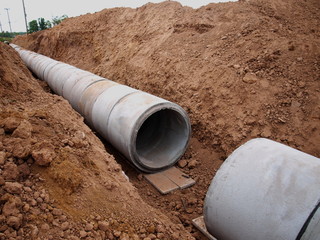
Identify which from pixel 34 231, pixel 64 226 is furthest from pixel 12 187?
pixel 64 226

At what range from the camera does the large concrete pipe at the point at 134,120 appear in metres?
4.62

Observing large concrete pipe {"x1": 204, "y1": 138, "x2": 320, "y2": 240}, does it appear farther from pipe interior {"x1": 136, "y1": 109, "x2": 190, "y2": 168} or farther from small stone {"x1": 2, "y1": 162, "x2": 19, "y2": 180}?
pipe interior {"x1": 136, "y1": 109, "x2": 190, "y2": 168}

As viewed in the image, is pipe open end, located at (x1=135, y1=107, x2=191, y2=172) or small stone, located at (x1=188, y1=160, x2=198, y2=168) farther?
small stone, located at (x1=188, y1=160, x2=198, y2=168)

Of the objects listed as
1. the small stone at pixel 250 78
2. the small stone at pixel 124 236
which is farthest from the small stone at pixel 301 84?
the small stone at pixel 124 236

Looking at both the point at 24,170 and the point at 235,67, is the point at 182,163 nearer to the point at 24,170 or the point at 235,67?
the point at 235,67

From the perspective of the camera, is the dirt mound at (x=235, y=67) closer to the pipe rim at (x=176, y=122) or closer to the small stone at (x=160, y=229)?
the pipe rim at (x=176, y=122)

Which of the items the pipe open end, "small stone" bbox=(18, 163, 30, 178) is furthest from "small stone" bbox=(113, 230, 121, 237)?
the pipe open end

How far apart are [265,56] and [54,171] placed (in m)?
5.10

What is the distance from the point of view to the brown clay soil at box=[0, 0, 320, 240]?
2492mm

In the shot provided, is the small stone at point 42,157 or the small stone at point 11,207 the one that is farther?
the small stone at point 42,157

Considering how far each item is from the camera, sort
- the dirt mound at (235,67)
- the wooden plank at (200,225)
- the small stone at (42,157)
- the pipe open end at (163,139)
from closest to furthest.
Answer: the small stone at (42,157), the wooden plank at (200,225), the dirt mound at (235,67), the pipe open end at (163,139)

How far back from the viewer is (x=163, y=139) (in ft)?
19.0

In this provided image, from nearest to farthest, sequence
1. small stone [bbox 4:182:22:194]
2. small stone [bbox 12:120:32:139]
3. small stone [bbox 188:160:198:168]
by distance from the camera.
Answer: small stone [bbox 4:182:22:194], small stone [bbox 12:120:32:139], small stone [bbox 188:160:198:168]

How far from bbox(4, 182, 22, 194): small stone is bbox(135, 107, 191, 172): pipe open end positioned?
256 cm
